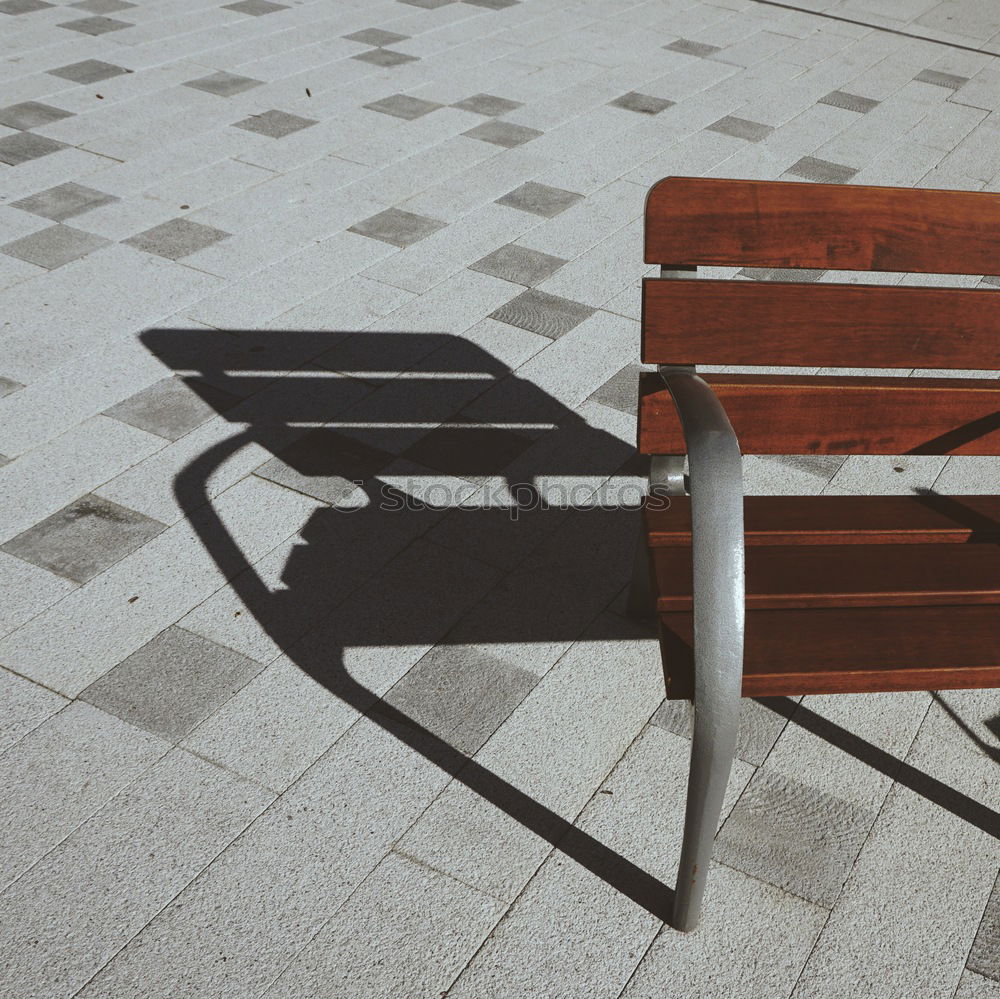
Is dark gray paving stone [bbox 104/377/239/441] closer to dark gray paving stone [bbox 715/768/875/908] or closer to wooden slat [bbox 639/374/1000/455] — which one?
wooden slat [bbox 639/374/1000/455]

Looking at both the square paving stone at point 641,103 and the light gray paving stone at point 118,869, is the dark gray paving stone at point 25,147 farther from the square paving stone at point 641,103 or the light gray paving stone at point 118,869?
the light gray paving stone at point 118,869

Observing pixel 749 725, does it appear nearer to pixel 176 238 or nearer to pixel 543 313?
pixel 543 313

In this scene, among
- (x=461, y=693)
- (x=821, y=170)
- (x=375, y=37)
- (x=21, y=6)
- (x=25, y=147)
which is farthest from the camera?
(x=21, y=6)

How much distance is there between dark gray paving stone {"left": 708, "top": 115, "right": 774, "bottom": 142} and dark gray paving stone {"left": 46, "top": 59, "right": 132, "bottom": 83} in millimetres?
3443

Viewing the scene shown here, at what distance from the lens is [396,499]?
11.5 feet

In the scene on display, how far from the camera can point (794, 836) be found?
2.53 metres

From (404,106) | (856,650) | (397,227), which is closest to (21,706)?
(856,650)

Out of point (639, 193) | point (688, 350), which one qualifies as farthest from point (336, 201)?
point (688, 350)

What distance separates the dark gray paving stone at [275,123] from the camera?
6.09 meters

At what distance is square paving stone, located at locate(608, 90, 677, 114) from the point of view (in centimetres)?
671

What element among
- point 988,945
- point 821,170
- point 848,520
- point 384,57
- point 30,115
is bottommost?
point 821,170

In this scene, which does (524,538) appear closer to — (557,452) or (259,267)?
(557,452)

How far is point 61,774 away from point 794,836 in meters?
1.63

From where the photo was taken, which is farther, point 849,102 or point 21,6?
point 21,6
